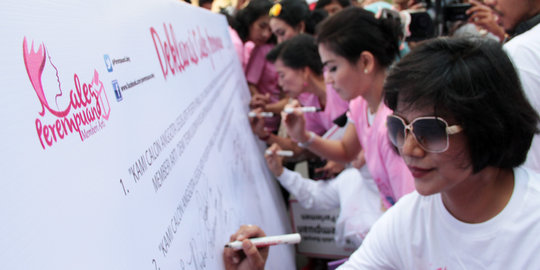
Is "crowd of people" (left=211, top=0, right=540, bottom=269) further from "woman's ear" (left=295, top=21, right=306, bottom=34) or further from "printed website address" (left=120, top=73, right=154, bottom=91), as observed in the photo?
"woman's ear" (left=295, top=21, right=306, bottom=34)

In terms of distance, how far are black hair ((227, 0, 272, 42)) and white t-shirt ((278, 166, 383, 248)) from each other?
1.53 metres

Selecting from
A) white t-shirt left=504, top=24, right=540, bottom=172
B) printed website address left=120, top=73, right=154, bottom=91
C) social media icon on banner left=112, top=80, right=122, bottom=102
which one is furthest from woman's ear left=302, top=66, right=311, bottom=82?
social media icon on banner left=112, top=80, right=122, bottom=102

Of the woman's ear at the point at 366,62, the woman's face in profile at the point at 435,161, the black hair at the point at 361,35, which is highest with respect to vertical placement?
the black hair at the point at 361,35

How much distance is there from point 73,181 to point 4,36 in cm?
18

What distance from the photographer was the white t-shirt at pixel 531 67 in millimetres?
1414

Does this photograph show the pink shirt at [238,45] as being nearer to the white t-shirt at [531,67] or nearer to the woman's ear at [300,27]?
the woman's ear at [300,27]

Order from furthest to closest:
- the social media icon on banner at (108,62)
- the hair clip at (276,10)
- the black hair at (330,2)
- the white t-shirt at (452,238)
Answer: the black hair at (330,2) < the hair clip at (276,10) < the white t-shirt at (452,238) < the social media icon on banner at (108,62)

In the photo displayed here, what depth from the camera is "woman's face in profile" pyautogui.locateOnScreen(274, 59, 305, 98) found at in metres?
2.67

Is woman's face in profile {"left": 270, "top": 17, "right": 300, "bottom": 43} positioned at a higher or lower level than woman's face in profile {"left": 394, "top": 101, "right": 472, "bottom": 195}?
higher

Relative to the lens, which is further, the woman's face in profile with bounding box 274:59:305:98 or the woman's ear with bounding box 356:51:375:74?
the woman's face in profile with bounding box 274:59:305:98

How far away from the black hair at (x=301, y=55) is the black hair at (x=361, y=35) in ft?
2.45

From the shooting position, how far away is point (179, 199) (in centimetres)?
88

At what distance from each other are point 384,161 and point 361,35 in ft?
Result: 1.75

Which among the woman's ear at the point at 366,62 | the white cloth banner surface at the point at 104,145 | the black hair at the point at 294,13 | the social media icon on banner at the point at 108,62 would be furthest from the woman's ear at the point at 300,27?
the social media icon on banner at the point at 108,62
